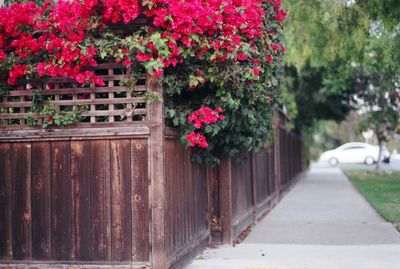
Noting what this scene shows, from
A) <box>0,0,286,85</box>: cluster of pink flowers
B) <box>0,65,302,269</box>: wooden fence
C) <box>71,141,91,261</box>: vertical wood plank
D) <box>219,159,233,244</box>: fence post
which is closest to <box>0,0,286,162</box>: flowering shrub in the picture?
<box>0,0,286,85</box>: cluster of pink flowers

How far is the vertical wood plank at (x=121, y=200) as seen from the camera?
6488 millimetres

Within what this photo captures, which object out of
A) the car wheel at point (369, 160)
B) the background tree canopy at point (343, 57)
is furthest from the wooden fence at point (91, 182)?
the car wheel at point (369, 160)

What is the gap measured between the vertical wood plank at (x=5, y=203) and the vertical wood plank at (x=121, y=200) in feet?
3.96

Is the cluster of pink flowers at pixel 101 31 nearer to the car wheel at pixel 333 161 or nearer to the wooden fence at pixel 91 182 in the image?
the wooden fence at pixel 91 182

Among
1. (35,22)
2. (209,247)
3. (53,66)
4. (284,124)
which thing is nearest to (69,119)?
(53,66)

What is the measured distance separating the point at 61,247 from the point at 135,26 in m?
2.54

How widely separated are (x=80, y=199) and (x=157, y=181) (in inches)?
35.6

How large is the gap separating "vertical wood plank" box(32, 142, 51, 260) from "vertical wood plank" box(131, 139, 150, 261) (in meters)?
0.98

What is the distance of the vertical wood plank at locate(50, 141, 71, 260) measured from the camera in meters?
6.61

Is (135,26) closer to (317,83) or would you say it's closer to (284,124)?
(284,124)

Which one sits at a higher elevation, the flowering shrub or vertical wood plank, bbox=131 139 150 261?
the flowering shrub

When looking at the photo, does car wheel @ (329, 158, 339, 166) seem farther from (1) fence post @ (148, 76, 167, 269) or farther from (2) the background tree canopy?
(1) fence post @ (148, 76, 167, 269)

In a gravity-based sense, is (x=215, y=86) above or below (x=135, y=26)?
below

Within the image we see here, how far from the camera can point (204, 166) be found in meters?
8.91
